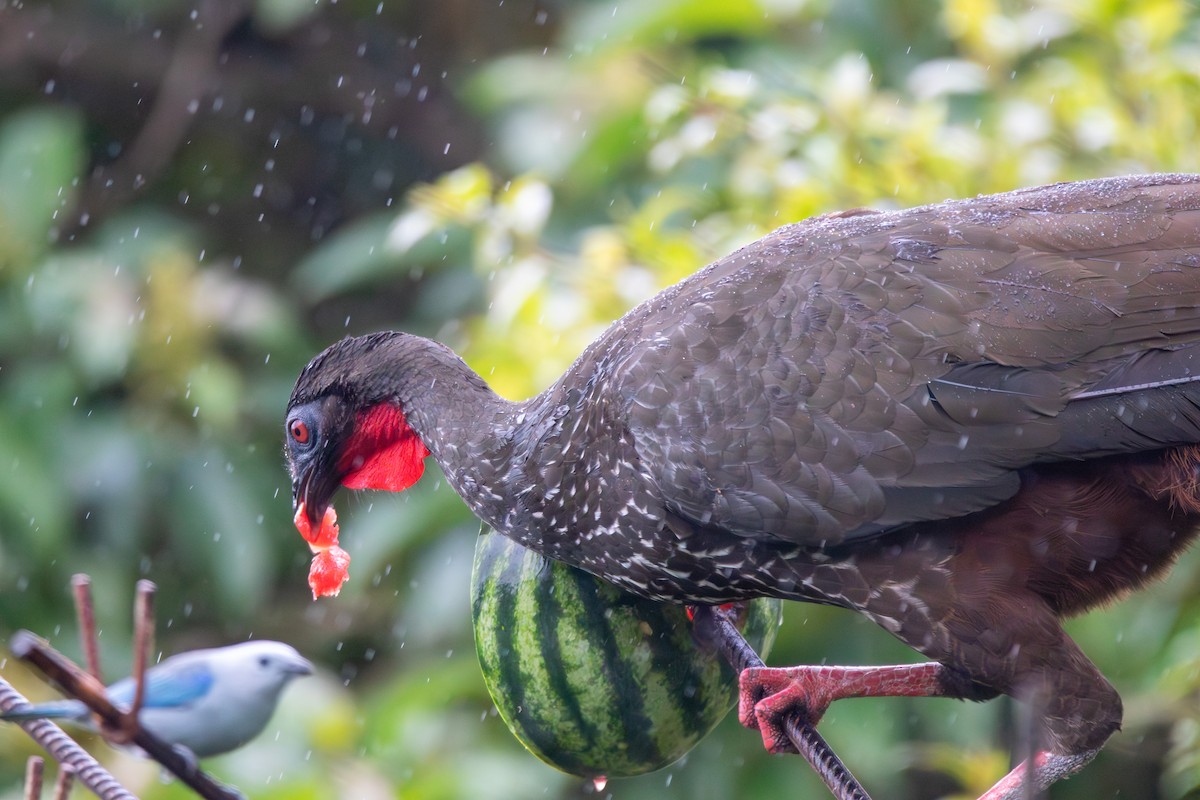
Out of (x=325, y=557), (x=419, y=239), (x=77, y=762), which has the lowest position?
(x=419, y=239)

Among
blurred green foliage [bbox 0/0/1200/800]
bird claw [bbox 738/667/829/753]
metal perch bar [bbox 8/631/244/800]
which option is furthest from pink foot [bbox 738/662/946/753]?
metal perch bar [bbox 8/631/244/800]

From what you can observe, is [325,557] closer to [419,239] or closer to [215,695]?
[215,695]

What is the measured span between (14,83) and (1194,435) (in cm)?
560

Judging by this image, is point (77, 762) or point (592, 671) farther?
point (592, 671)

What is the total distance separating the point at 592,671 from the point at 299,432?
702mm

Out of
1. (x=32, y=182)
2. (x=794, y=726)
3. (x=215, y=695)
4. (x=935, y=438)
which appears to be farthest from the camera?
(x=32, y=182)

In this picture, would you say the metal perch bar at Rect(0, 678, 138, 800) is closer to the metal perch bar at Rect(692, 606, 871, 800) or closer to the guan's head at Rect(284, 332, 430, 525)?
the metal perch bar at Rect(692, 606, 871, 800)

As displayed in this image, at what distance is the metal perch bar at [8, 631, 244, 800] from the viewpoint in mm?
1116

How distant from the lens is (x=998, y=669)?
2064mm

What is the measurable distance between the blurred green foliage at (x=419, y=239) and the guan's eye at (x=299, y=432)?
106 centimetres

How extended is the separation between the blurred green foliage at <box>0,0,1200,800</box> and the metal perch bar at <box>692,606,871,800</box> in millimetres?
782

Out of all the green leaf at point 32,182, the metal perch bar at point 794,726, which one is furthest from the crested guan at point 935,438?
the green leaf at point 32,182

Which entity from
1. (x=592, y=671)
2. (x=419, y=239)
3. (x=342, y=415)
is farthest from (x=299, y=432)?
(x=419, y=239)

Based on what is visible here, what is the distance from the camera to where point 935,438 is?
2104mm
